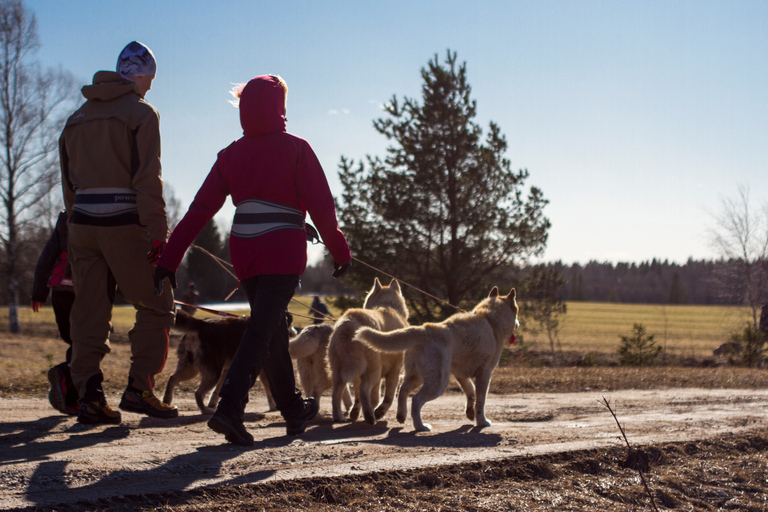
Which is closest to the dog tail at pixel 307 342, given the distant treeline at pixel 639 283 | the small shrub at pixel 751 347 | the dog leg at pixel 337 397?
the dog leg at pixel 337 397

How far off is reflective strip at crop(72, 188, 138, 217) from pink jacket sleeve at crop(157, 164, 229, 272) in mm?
625

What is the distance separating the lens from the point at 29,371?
9.02 meters

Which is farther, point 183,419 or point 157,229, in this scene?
point 183,419

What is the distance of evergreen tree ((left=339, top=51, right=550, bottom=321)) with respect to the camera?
59.7 feet

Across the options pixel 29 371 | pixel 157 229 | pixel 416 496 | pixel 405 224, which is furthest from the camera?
pixel 405 224

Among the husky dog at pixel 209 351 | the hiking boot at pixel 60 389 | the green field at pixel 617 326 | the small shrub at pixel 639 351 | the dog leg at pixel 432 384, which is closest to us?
the hiking boot at pixel 60 389

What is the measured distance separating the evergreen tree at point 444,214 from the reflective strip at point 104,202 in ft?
44.8

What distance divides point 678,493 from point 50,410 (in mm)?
5399

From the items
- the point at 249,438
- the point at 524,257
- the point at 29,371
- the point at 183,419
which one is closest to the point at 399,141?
the point at 524,257

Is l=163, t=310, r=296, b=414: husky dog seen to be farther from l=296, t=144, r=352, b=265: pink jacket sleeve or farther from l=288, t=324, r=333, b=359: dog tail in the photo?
l=296, t=144, r=352, b=265: pink jacket sleeve

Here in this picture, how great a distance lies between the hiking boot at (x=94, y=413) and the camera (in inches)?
180

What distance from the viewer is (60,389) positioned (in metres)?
5.20

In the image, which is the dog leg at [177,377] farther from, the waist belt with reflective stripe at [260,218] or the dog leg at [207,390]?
the waist belt with reflective stripe at [260,218]

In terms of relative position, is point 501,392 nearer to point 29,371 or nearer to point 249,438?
point 249,438
